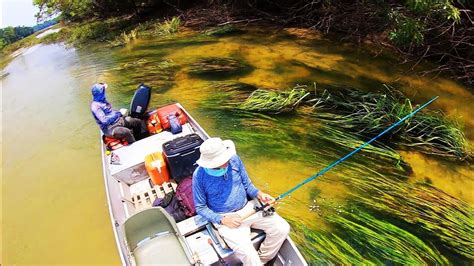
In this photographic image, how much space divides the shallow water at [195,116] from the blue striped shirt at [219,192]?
1.48 metres

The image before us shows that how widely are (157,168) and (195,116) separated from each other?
10.5 feet

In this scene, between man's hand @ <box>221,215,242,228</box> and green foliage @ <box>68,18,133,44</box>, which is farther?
green foliage @ <box>68,18,133,44</box>

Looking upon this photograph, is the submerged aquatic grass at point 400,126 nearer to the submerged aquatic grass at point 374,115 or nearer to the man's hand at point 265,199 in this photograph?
the submerged aquatic grass at point 374,115

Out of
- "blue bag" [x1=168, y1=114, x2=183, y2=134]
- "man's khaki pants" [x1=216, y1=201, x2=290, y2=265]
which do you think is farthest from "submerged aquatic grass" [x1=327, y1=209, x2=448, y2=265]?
"blue bag" [x1=168, y1=114, x2=183, y2=134]

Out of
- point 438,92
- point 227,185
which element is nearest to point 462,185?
point 438,92

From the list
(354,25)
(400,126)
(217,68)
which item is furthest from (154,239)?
(354,25)

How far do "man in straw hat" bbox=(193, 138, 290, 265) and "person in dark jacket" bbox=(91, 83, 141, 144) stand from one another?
108 inches

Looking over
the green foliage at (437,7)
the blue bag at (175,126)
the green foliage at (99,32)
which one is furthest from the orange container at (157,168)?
the green foliage at (99,32)

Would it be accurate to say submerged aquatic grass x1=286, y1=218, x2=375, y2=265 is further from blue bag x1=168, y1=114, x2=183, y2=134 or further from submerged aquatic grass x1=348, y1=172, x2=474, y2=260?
blue bag x1=168, y1=114, x2=183, y2=134

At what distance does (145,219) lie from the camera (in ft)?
12.2

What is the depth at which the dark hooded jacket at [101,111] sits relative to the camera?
5949 mm

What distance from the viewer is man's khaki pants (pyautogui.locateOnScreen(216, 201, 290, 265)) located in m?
3.54

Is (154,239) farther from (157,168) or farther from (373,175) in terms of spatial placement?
(373,175)

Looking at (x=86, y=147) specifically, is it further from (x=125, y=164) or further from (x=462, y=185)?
(x=462, y=185)
